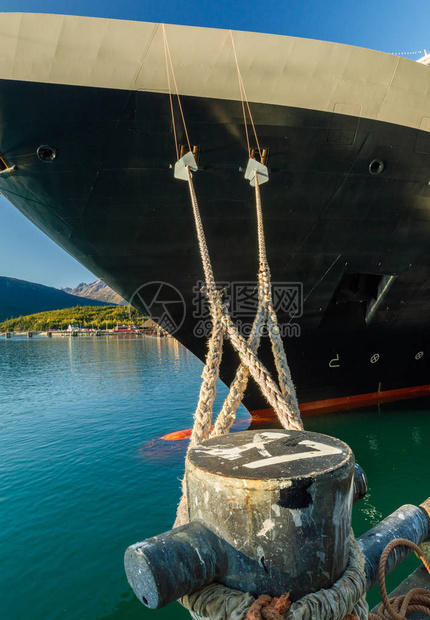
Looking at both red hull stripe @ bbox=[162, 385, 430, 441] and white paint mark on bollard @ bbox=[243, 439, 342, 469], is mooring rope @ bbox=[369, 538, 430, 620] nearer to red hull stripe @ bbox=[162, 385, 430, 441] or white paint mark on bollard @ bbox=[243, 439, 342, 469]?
white paint mark on bollard @ bbox=[243, 439, 342, 469]

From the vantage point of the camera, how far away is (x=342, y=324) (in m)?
8.30

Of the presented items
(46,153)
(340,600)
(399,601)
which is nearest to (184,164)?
(46,153)

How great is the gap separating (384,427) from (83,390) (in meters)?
15.3

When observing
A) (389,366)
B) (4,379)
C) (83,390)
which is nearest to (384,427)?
(389,366)

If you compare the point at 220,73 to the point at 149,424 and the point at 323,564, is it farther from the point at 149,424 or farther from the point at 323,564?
the point at 149,424

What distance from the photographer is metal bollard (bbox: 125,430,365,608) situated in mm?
1149

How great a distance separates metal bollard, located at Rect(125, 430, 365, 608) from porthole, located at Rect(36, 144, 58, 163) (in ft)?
17.8

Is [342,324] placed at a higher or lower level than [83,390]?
higher

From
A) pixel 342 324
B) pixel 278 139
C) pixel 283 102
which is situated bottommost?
pixel 342 324

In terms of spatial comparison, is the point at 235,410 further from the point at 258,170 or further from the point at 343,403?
the point at 343,403
